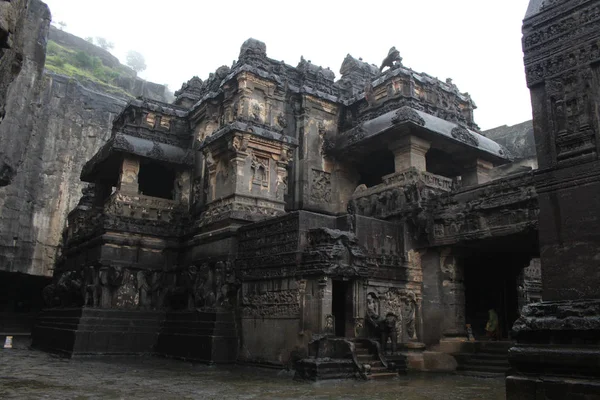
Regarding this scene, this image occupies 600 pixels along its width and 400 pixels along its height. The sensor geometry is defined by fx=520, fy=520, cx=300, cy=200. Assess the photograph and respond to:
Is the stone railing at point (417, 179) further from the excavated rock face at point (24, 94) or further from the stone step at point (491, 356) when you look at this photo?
the excavated rock face at point (24, 94)

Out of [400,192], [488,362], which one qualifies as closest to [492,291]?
[488,362]

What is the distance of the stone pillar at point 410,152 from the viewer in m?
16.5

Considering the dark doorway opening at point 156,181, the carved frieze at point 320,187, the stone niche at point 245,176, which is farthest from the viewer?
the dark doorway opening at point 156,181

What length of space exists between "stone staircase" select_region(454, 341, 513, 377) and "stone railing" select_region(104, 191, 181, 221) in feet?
37.2

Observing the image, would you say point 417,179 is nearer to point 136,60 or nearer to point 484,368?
point 484,368

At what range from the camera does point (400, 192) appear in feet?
52.2

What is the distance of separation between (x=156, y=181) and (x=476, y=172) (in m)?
13.7

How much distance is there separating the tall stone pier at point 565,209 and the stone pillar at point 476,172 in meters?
13.7

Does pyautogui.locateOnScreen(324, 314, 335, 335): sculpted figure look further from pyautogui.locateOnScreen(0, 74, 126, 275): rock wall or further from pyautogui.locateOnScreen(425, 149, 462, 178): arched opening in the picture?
pyautogui.locateOnScreen(0, 74, 126, 275): rock wall

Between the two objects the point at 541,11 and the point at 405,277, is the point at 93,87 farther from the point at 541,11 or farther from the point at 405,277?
the point at 541,11

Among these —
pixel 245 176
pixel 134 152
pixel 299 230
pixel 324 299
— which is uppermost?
pixel 134 152

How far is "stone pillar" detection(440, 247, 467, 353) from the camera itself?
14266mm

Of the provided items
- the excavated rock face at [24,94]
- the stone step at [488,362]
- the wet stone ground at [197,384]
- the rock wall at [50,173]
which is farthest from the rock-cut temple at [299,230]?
the rock wall at [50,173]

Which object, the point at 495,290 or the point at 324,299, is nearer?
the point at 324,299
